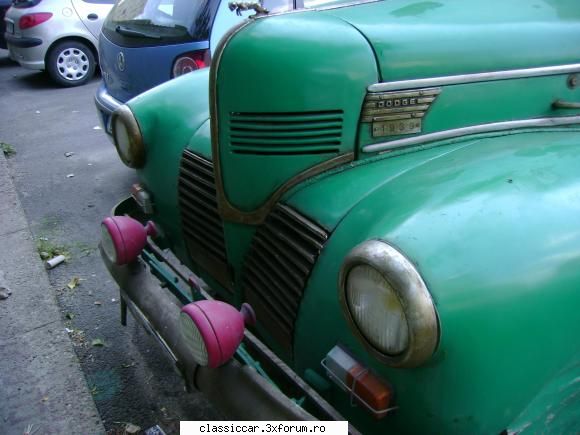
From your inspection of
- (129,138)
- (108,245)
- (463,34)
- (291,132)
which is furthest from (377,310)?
(129,138)

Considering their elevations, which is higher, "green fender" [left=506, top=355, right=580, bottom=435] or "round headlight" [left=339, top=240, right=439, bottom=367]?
"round headlight" [left=339, top=240, right=439, bottom=367]

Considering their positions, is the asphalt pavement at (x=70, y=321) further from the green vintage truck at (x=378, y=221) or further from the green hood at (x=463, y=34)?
the green hood at (x=463, y=34)

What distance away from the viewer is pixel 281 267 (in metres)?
1.87

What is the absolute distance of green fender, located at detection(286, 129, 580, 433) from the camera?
4.30ft

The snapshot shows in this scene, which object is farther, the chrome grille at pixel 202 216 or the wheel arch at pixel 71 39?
the wheel arch at pixel 71 39

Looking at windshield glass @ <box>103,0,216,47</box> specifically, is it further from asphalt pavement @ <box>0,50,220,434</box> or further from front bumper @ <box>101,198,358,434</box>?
front bumper @ <box>101,198,358,434</box>

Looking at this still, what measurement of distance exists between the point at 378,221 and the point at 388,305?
0.29 m

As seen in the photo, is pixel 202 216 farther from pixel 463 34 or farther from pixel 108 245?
pixel 463 34

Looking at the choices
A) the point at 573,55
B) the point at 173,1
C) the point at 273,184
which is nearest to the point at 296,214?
the point at 273,184

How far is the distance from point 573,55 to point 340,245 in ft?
4.17

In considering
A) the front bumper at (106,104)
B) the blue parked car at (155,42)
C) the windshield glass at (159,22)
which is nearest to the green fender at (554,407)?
the blue parked car at (155,42)

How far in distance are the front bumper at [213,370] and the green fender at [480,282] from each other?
0.48 ft

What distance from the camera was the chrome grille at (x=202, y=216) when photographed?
2.29 metres

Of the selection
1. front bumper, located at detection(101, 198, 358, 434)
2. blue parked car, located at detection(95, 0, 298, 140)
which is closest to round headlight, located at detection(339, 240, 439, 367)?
front bumper, located at detection(101, 198, 358, 434)
